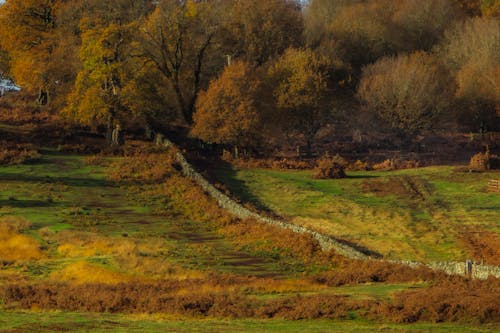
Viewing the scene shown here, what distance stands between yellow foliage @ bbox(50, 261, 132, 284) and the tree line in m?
40.3

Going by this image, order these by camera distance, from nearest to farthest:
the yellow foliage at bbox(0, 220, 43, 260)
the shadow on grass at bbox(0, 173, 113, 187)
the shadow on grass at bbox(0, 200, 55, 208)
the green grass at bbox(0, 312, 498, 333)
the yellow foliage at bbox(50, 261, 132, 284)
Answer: the green grass at bbox(0, 312, 498, 333) → the yellow foliage at bbox(50, 261, 132, 284) → the yellow foliage at bbox(0, 220, 43, 260) → the shadow on grass at bbox(0, 200, 55, 208) → the shadow on grass at bbox(0, 173, 113, 187)

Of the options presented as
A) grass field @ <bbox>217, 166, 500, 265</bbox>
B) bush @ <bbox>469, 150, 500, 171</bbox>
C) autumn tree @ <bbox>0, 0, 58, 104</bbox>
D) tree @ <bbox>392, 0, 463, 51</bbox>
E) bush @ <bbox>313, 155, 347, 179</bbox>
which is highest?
tree @ <bbox>392, 0, 463, 51</bbox>

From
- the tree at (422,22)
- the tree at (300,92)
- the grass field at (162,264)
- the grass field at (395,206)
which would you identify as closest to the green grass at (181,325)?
the grass field at (162,264)

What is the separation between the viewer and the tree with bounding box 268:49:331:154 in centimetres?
9556

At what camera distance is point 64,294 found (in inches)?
1409

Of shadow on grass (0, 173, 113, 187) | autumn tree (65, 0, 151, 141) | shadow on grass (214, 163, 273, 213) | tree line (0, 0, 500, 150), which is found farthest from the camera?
tree line (0, 0, 500, 150)

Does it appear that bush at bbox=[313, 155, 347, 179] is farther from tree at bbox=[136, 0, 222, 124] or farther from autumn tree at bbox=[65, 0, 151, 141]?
tree at bbox=[136, 0, 222, 124]

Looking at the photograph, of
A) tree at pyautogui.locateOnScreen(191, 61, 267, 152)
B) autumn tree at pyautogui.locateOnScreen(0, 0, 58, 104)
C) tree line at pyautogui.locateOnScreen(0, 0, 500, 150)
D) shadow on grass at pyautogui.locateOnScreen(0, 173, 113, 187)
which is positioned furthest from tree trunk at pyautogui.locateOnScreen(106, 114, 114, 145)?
shadow on grass at pyautogui.locateOnScreen(0, 173, 113, 187)

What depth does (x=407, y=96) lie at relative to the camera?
98.7 meters

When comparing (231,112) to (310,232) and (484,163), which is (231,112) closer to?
(484,163)

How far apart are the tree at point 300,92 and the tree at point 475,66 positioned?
18894mm

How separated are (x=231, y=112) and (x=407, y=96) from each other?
82.1 ft

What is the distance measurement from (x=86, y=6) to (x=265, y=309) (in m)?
70.0

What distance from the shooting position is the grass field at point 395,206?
5069 centimetres
